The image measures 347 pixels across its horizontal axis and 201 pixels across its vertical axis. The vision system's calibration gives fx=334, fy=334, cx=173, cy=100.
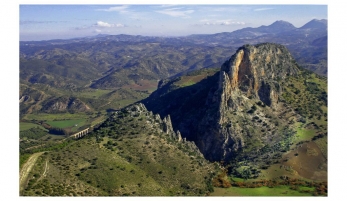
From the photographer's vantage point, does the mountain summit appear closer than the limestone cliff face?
Yes

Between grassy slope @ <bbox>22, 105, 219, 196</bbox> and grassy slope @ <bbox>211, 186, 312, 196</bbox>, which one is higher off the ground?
grassy slope @ <bbox>22, 105, 219, 196</bbox>

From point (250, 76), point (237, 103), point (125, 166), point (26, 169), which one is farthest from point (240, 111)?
point (26, 169)

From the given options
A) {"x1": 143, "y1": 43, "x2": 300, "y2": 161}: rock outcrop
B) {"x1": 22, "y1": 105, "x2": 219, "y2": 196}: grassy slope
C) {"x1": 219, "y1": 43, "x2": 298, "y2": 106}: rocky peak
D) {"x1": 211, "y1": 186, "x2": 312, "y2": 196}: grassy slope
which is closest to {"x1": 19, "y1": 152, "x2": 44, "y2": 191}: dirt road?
{"x1": 22, "y1": 105, "x2": 219, "y2": 196}: grassy slope

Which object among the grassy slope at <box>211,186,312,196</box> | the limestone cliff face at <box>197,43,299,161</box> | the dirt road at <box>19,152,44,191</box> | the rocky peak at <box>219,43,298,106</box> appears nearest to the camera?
the dirt road at <box>19,152,44,191</box>

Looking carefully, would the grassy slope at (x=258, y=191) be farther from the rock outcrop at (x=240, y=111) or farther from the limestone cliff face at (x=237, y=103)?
the limestone cliff face at (x=237, y=103)

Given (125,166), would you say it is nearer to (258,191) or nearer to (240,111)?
(258,191)

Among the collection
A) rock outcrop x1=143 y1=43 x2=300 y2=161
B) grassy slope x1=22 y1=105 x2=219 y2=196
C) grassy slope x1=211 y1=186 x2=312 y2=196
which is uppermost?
rock outcrop x1=143 y1=43 x2=300 y2=161

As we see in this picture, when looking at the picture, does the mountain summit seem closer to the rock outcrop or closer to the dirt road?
the rock outcrop

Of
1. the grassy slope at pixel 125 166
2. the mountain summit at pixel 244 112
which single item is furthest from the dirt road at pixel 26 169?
the mountain summit at pixel 244 112
